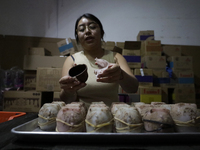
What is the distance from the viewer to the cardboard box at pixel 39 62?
7.39ft

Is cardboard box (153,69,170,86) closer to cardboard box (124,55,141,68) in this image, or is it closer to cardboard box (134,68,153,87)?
cardboard box (134,68,153,87)

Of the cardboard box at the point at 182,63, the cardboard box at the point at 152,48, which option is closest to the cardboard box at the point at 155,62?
the cardboard box at the point at 152,48

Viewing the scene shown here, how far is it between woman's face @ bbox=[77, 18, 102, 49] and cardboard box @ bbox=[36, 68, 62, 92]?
1.14m

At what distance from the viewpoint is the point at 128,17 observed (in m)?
3.03

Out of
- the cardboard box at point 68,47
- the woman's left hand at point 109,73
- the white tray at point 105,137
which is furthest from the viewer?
the cardboard box at point 68,47

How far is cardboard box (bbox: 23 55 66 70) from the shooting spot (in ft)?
7.39

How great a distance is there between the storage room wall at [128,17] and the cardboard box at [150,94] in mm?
1348

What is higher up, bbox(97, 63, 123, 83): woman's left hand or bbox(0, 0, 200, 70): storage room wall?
bbox(0, 0, 200, 70): storage room wall

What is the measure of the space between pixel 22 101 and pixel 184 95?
271cm

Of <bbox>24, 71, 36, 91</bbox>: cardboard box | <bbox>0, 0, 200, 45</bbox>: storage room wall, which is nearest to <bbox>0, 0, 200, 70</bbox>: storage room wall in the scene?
<bbox>0, 0, 200, 45</bbox>: storage room wall

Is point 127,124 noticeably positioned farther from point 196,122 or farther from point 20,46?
point 20,46

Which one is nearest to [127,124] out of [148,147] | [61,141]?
[148,147]

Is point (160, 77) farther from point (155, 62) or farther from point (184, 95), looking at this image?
point (184, 95)

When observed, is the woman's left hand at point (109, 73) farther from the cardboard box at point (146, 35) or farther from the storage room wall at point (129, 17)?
the storage room wall at point (129, 17)
